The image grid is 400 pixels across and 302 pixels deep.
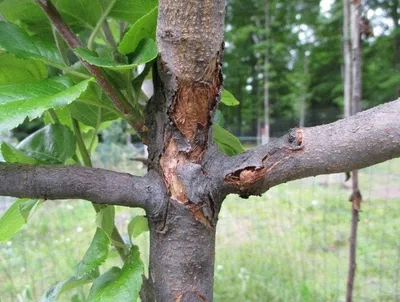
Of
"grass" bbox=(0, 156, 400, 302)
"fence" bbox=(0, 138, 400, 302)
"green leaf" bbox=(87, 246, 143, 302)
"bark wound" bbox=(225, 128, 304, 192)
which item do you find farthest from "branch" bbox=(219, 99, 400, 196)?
"grass" bbox=(0, 156, 400, 302)

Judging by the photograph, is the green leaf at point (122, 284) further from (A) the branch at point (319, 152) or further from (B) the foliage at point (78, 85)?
(A) the branch at point (319, 152)

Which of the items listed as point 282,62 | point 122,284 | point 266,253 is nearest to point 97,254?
point 122,284

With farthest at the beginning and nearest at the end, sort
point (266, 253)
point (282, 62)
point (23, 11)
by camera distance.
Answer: point (282, 62) < point (266, 253) < point (23, 11)

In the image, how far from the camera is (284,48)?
1065 centimetres

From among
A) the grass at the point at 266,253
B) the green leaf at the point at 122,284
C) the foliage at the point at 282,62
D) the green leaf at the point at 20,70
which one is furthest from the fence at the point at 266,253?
the foliage at the point at 282,62

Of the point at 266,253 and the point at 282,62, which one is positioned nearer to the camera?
the point at 266,253

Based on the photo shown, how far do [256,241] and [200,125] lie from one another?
5.25 feet

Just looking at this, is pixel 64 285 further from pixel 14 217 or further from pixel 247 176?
pixel 247 176

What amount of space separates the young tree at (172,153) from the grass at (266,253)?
19.2 inches

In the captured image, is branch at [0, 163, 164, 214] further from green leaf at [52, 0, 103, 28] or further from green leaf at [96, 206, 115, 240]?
green leaf at [52, 0, 103, 28]

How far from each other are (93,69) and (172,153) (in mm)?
93

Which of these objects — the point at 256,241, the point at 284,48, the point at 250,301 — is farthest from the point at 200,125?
the point at 284,48

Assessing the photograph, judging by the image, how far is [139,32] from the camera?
0.37 metres

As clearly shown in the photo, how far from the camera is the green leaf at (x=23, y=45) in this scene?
346 mm
